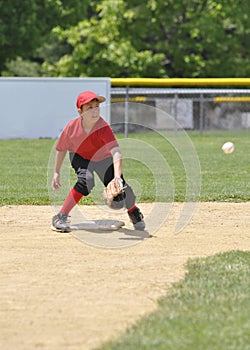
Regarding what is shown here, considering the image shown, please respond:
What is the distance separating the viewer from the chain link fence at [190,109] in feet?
79.4

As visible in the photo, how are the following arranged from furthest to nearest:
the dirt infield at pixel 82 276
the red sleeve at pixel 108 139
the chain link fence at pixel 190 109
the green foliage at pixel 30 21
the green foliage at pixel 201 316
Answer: the green foliage at pixel 30 21
the chain link fence at pixel 190 109
the red sleeve at pixel 108 139
the dirt infield at pixel 82 276
the green foliage at pixel 201 316

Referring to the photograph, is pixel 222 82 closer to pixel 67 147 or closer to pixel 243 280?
pixel 67 147

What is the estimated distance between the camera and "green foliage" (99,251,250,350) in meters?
4.12

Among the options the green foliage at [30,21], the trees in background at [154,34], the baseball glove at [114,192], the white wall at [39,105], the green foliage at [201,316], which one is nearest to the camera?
the green foliage at [201,316]

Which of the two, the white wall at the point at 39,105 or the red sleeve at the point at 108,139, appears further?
the white wall at the point at 39,105

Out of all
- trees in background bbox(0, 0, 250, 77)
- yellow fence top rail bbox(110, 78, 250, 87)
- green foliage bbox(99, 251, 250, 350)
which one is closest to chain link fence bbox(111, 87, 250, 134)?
yellow fence top rail bbox(110, 78, 250, 87)

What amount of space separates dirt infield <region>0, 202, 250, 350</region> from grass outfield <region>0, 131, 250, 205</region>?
1.67m

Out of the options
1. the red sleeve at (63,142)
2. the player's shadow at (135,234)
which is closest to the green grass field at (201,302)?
the player's shadow at (135,234)

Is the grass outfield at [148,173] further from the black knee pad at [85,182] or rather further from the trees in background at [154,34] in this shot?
the trees in background at [154,34]

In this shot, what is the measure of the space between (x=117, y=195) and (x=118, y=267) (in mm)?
1331

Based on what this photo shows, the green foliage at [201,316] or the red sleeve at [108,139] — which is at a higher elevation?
the red sleeve at [108,139]

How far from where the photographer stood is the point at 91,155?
7648 mm

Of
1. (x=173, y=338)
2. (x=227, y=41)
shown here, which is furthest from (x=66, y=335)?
(x=227, y=41)

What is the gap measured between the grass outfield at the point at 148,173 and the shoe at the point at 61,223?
210cm
